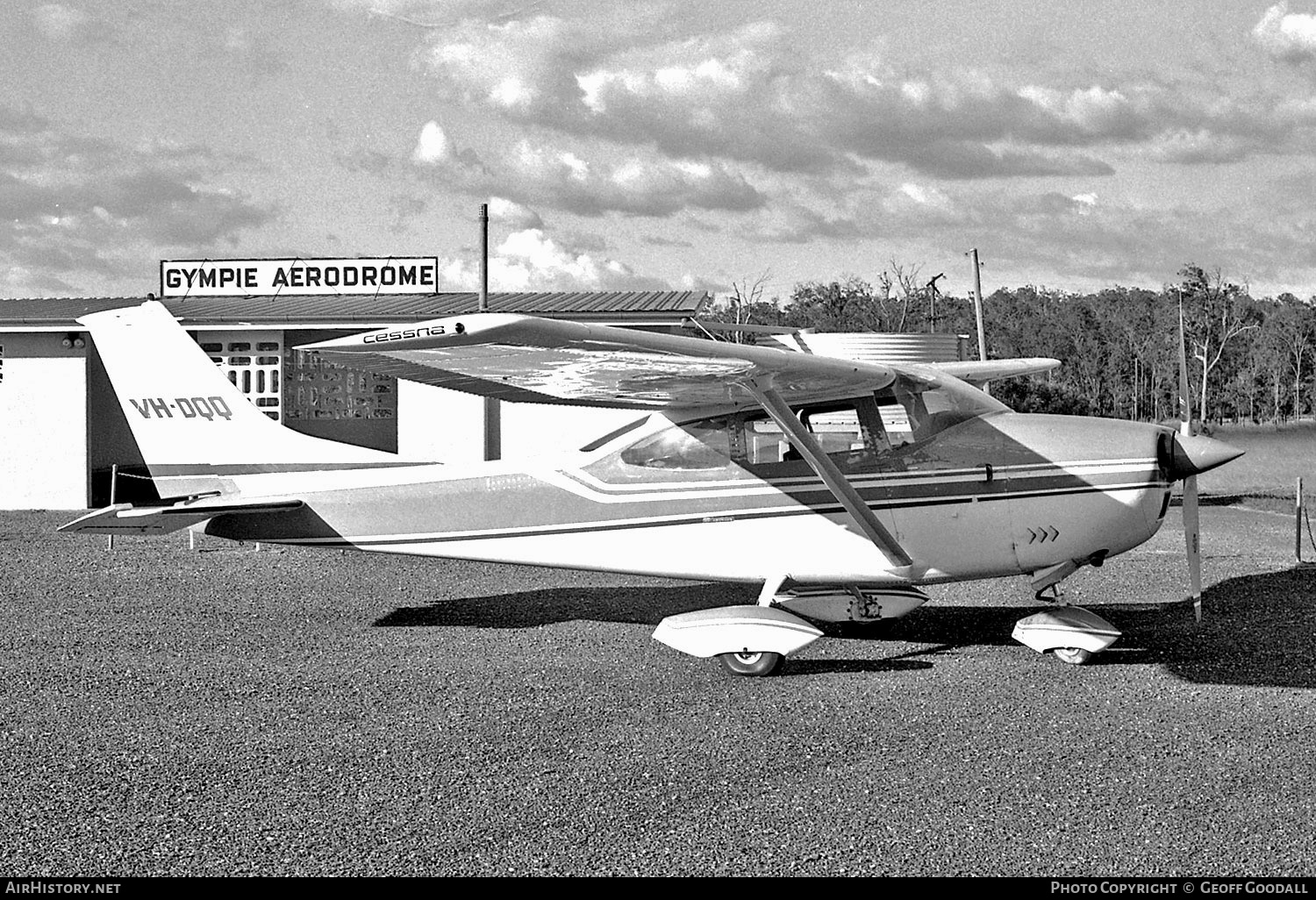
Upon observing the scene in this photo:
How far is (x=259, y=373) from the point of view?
22781 mm

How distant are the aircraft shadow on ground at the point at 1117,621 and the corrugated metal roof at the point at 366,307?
10367mm

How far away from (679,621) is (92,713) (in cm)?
363

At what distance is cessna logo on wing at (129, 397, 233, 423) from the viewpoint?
9.34m

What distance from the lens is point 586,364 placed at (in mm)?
6762

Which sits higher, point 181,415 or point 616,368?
point 616,368

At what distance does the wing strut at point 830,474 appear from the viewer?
755 cm

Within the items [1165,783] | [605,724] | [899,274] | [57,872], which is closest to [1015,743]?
[1165,783]

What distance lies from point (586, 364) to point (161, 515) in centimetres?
381

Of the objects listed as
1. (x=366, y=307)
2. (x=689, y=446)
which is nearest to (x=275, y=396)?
(x=366, y=307)

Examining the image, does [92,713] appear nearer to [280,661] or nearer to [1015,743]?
[280,661]

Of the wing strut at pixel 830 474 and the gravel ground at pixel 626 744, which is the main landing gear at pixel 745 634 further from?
the wing strut at pixel 830 474

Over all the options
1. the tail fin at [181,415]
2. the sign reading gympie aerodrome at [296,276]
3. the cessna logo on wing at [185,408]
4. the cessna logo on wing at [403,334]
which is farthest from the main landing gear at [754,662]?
the sign reading gympie aerodrome at [296,276]

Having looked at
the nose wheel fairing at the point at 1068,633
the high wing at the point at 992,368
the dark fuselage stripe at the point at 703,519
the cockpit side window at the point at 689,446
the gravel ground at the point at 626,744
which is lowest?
the gravel ground at the point at 626,744

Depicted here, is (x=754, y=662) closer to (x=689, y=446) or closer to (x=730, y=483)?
(x=730, y=483)
